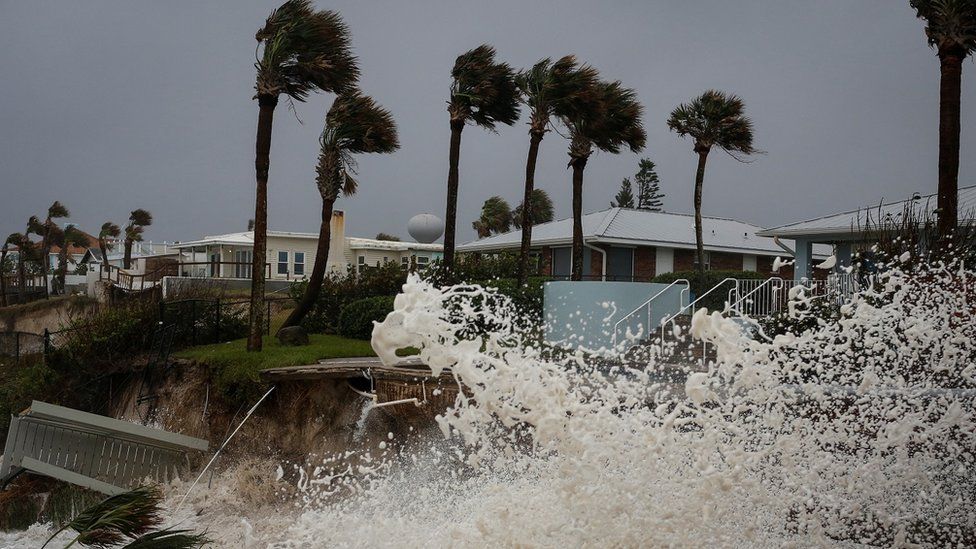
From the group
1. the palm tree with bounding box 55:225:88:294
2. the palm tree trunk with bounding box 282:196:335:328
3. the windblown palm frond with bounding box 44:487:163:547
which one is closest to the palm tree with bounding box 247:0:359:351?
the palm tree trunk with bounding box 282:196:335:328

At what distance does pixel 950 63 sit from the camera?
38.4ft

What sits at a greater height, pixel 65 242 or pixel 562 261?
pixel 65 242

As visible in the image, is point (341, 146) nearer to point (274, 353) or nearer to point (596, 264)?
point (274, 353)

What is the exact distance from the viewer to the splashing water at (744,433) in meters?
6.82

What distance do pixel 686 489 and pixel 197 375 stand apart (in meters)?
10.9

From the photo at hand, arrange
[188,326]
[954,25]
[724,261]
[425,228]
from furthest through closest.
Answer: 1. [425,228]
2. [724,261]
3. [188,326]
4. [954,25]

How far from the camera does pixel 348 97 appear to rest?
1658 centimetres

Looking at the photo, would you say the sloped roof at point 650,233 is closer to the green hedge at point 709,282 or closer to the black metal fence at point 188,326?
the green hedge at point 709,282

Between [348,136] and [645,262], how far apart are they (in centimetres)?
1245

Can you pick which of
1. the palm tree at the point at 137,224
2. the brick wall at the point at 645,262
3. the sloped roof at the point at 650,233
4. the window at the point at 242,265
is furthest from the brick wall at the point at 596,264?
the palm tree at the point at 137,224

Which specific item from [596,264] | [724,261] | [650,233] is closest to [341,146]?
[596,264]

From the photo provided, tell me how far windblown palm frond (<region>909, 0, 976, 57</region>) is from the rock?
42.8 ft

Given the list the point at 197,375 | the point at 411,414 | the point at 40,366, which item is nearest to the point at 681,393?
the point at 411,414

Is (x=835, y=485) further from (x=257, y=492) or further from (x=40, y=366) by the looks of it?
(x=40, y=366)
